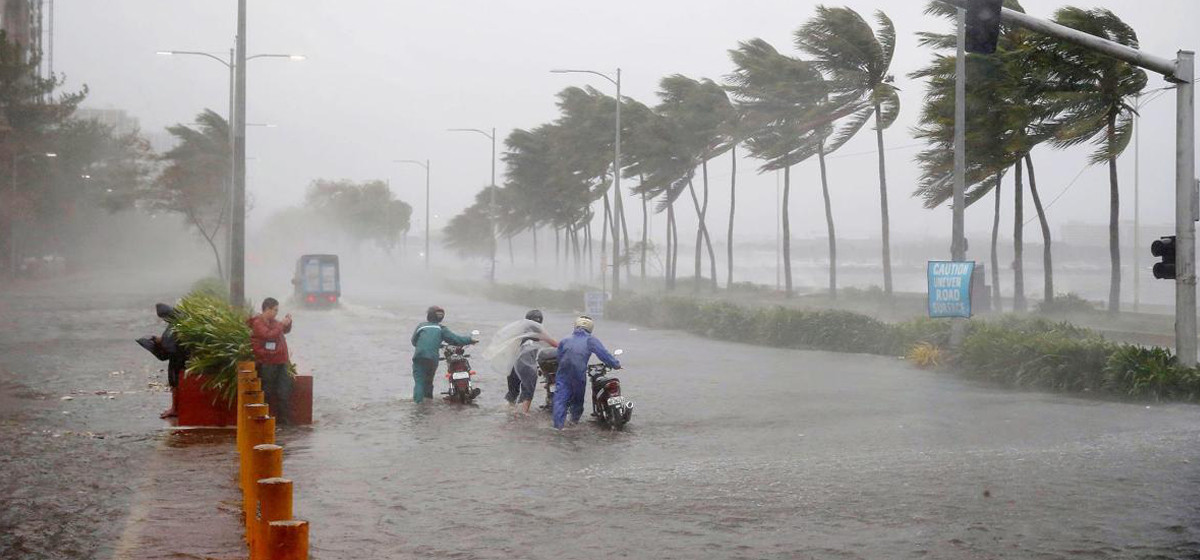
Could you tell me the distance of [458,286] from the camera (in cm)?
7750

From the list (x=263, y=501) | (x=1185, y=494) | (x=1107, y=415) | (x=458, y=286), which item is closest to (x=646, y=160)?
(x=458, y=286)

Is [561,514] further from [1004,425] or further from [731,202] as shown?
[731,202]

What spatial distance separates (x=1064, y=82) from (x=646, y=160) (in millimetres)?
32082

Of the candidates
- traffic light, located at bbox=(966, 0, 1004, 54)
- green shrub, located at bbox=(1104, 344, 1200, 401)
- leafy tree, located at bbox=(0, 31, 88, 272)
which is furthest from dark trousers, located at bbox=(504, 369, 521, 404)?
leafy tree, located at bbox=(0, 31, 88, 272)

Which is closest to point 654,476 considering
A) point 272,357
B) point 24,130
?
point 272,357

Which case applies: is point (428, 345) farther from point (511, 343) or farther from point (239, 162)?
point (239, 162)

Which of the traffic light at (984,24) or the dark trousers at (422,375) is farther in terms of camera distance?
the dark trousers at (422,375)

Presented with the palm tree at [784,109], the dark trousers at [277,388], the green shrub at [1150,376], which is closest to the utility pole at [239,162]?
the dark trousers at [277,388]

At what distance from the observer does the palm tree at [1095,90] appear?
28.3 metres

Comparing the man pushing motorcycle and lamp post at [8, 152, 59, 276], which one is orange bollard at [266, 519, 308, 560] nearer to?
the man pushing motorcycle

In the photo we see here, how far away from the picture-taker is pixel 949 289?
22094 mm

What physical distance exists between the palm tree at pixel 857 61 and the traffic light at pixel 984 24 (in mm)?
27674

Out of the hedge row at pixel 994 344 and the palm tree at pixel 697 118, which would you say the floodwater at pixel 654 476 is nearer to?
the hedge row at pixel 994 344

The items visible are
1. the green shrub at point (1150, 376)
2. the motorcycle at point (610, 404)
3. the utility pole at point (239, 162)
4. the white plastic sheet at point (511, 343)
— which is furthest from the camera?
the utility pole at point (239, 162)
